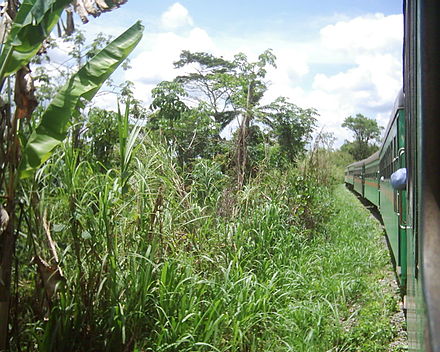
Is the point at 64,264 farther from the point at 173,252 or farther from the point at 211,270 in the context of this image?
the point at 211,270

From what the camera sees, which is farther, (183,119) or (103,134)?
(183,119)

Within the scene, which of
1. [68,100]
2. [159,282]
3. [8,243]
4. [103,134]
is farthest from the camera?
[103,134]

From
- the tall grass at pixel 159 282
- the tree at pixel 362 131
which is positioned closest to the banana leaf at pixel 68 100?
the tall grass at pixel 159 282

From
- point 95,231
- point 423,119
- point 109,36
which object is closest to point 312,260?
point 95,231

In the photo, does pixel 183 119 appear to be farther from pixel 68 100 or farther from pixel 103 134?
pixel 68 100

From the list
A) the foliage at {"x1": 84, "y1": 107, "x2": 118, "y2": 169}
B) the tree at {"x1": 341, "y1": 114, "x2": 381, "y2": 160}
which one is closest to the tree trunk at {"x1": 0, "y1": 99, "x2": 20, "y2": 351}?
the foliage at {"x1": 84, "y1": 107, "x2": 118, "y2": 169}

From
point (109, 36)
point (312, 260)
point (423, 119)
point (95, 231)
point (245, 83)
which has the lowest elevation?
point (312, 260)

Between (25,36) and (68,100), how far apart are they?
56 centimetres

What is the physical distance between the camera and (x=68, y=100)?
4.10 m

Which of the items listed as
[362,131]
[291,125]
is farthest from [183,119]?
[362,131]

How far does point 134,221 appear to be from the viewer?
4660 mm

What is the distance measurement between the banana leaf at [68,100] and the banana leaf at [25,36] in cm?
38

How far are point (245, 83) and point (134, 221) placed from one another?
7.62 metres

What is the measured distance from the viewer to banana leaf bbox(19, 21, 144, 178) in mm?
3887
